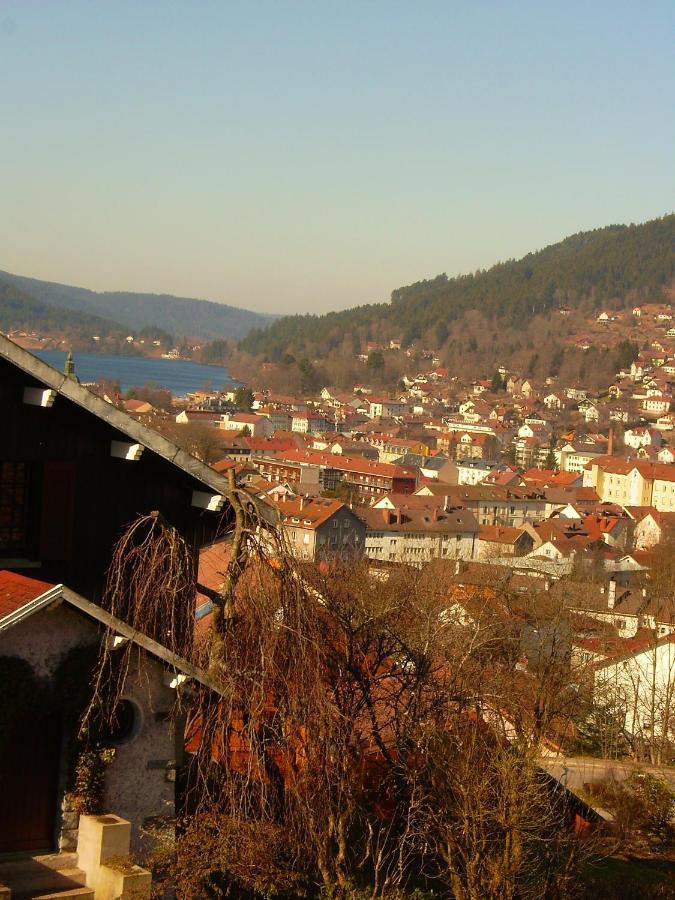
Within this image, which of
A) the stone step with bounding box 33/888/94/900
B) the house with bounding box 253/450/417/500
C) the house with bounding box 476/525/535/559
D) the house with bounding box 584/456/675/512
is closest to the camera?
the stone step with bounding box 33/888/94/900

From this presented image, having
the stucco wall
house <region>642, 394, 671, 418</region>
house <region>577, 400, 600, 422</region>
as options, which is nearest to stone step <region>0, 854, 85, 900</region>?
the stucco wall

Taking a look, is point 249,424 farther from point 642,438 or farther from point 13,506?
point 13,506

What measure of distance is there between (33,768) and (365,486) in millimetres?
87808

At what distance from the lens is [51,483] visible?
8086 mm

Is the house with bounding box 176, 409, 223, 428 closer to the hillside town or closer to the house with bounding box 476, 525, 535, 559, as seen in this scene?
the house with bounding box 476, 525, 535, 559

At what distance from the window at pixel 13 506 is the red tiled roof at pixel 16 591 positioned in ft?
2.31

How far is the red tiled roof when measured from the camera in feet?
22.3

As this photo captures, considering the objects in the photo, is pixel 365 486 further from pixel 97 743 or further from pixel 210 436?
pixel 97 743

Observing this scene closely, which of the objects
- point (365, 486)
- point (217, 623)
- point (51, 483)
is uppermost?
point (51, 483)

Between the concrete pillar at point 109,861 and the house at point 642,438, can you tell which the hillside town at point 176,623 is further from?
the house at point 642,438

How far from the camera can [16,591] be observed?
7027 millimetres

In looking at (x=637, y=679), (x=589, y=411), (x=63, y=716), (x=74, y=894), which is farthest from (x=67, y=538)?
(x=589, y=411)

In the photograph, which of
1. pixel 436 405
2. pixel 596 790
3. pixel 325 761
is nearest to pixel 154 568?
pixel 325 761

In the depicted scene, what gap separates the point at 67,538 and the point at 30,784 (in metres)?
1.76
